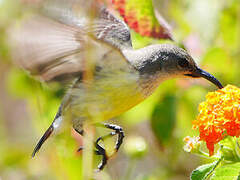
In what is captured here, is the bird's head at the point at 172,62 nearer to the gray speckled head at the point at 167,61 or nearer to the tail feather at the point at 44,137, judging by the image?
the gray speckled head at the point at 167,61

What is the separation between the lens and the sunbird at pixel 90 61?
1.33 meters

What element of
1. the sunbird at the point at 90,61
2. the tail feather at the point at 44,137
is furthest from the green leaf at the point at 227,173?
the tail feather at the point at 44,137

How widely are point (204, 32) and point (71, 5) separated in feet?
3.45

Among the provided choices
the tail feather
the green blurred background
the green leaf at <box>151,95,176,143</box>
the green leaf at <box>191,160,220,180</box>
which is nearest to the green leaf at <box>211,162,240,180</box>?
the green leaf at <box>191,160,220,180</box>

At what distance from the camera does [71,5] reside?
4.77 ft

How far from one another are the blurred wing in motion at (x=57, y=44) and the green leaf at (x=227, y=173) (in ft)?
1.42

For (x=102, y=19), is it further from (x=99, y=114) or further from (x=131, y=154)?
(x=131, y=154)

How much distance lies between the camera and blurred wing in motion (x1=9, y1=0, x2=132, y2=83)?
1.31 metres

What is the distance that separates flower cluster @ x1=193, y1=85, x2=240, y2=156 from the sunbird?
0.72 ft

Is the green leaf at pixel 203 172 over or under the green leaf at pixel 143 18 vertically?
under

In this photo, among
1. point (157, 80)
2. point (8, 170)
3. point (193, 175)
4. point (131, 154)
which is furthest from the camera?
point (8, 170)

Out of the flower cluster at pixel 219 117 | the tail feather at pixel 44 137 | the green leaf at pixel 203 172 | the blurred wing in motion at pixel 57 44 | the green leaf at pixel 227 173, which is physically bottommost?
the tail feather at pixel 44 137

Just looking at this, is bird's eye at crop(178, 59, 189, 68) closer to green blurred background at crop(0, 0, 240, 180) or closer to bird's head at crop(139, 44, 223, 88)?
bird's head at crop(139, 44, 223, 88)

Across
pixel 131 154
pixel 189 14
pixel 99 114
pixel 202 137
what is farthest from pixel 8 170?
pixel 202 137
